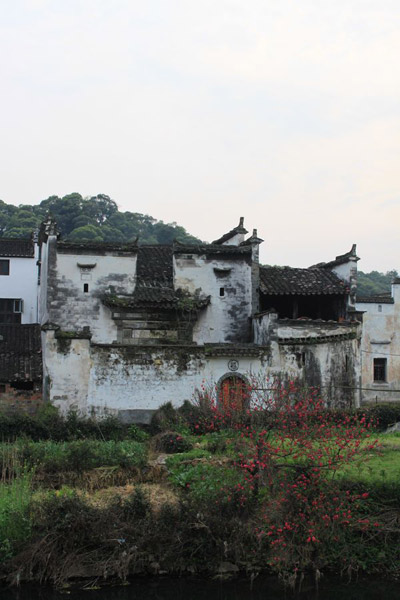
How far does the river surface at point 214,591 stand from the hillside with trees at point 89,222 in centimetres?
4605

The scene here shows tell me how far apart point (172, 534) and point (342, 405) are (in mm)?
13765

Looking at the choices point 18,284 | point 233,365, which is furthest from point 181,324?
point 18,284

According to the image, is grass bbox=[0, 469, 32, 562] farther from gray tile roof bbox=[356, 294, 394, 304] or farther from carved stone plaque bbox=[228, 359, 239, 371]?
gray tile roof bbox=[356, 294, 394, 304]

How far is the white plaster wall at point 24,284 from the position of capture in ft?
138

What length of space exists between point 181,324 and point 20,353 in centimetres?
700

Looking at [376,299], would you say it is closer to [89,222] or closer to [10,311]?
[10,311]

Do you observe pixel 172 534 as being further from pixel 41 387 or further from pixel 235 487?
pixel 41 387

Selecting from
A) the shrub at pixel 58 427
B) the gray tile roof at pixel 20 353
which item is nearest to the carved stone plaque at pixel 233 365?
the shrub at pixel 58 427

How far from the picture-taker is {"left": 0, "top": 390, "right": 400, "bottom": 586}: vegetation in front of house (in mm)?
16969

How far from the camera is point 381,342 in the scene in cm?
3906

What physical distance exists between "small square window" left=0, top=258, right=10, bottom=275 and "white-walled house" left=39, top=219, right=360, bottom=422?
9.42 meters

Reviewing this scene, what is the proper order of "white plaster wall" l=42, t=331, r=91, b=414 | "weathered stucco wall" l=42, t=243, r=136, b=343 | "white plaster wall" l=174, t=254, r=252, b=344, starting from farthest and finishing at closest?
1. "white plaster wall" l=174, t=254, r=252, b=344
2. "weathered stucco wall" l=42, t=243, r=136, b=343
3. "white plaster wall" l=42, t=331, r=91, b=414

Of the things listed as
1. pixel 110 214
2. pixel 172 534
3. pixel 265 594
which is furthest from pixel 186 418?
pixel 110 214

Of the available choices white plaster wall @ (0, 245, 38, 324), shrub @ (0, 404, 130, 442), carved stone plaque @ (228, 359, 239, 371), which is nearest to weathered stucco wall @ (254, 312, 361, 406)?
carved stone plaque @ (228, 359, 239, 371)
